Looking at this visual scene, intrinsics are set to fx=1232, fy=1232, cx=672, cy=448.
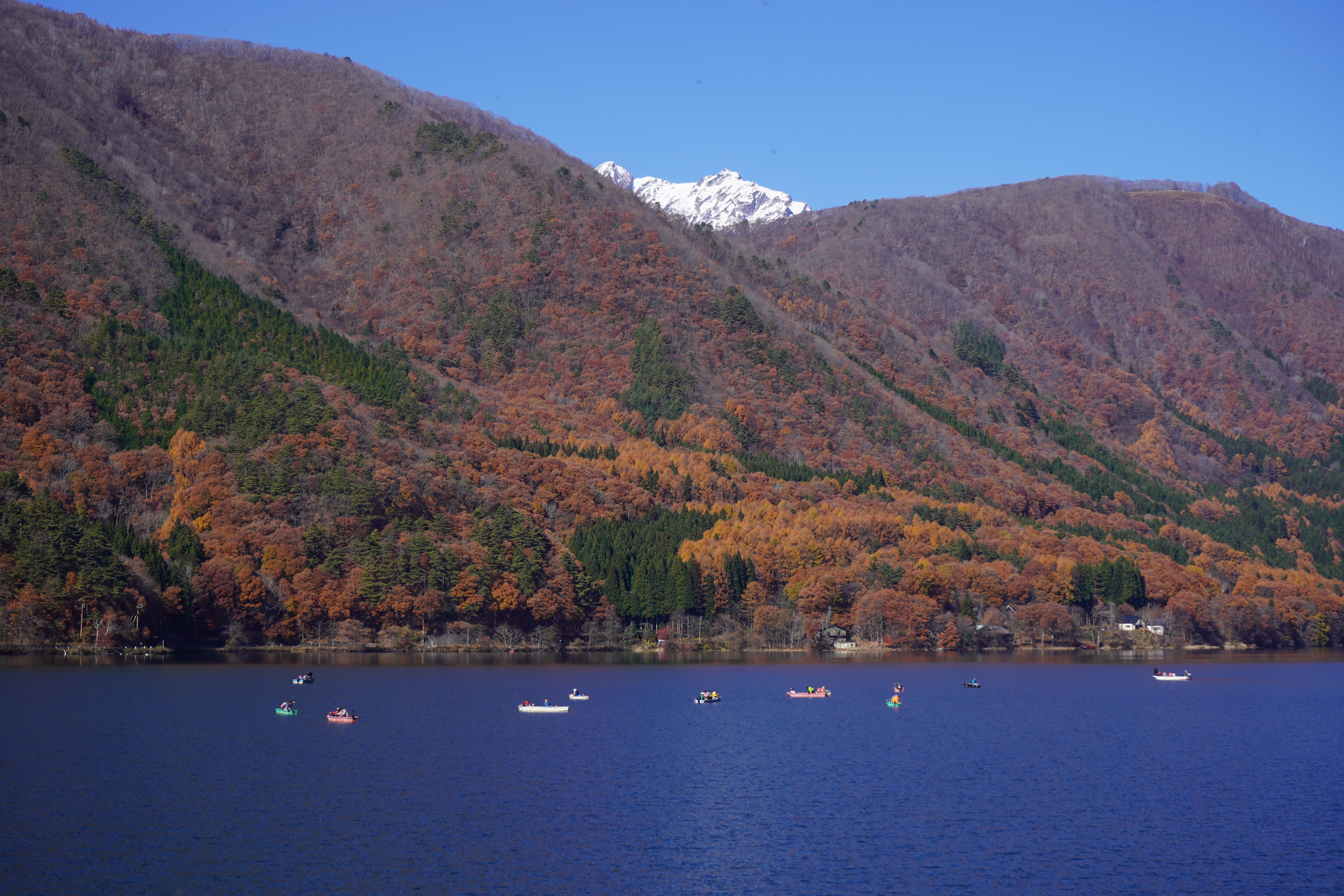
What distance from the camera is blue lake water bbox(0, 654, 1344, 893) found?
5503 cm

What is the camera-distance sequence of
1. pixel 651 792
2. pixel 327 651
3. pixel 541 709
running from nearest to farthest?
1. pixel 651 792
2. pixel 541 709
3. pixel 327 651

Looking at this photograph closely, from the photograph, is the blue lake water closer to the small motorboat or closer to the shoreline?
the small motorboat

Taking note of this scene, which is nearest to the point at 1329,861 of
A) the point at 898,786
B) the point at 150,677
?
the point at 898,786

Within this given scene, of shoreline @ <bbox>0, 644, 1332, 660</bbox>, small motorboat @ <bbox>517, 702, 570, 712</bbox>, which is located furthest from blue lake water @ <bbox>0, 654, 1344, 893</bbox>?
shoreline @ <bbox>0, 644, 1332, 660</bbox>

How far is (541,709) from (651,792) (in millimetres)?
37447

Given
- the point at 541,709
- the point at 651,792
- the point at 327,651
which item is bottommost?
the point at 651,792

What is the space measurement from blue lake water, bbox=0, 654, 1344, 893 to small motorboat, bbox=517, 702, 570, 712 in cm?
232

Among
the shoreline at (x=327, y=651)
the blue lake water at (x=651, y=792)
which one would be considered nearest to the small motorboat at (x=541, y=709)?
the blue lake water at (x=651, y=792)

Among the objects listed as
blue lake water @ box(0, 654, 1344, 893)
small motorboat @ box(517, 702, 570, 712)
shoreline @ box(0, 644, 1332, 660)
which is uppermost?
shoreline @ box(0, 644, 1332, 660)

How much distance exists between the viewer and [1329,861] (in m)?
58.1

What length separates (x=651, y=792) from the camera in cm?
7356

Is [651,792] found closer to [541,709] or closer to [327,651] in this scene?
[541,709]

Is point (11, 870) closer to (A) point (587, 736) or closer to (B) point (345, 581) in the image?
(A) point (587, 736)

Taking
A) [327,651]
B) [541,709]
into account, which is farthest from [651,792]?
[327,651]
